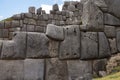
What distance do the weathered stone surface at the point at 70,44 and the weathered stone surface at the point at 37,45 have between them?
1.58ft

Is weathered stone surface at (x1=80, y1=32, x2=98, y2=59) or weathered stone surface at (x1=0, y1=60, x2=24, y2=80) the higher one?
weathered stone surface at (x1=80, y1=32, x2=98, y2=59)

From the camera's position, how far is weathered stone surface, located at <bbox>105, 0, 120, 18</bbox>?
8.19 meters

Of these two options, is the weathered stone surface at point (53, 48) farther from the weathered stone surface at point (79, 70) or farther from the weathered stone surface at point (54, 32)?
the weathered stone surface at point (79, 70)

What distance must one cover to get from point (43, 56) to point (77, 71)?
3.71 ft

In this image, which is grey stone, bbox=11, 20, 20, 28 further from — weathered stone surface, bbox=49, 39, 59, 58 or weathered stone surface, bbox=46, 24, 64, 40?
weathered stone surface, bbox=49, 39, 59, 58

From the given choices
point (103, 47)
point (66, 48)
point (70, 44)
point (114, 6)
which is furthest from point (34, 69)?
point (114, 6)

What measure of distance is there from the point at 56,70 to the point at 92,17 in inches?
79.1

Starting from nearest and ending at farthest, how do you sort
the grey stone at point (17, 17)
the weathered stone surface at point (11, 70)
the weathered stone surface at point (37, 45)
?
the weathered stone surface at point (11, 70)
the weathered stone surface at point (37, 45)
the grey stone at point (17, 17)

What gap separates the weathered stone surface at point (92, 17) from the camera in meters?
7.68

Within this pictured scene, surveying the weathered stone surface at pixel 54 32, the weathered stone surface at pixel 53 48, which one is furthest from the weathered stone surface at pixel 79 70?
the weathered stone surface at pixel 54 32

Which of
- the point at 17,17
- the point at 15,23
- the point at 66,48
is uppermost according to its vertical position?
the point at 17,17

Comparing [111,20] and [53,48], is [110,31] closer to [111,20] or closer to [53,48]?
[111,20]

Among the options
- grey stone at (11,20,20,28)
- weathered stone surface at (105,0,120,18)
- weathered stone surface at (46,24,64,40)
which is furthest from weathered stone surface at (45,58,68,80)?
grey stone at (11,20,20,28)

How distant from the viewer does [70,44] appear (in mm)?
7277
